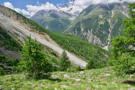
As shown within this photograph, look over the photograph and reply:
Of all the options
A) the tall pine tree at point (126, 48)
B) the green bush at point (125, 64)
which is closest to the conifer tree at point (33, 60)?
the tall pine tree at point (126, 48)

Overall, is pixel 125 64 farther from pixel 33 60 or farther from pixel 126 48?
pixel 33 60

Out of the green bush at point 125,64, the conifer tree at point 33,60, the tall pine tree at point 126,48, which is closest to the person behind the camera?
the green bush at point 125,64

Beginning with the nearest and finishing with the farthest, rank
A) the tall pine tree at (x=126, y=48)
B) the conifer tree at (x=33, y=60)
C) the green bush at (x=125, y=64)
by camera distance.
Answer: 1. the green bush at (x=125, y=64)
2. the tall pine tree at (x=126, y=48)
3. the conifer tree at (x=33, y=60)

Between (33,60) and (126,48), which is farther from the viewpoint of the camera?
(33,60)

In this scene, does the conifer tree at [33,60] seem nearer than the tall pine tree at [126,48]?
→ No

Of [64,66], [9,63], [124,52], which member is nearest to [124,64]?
[124,52]

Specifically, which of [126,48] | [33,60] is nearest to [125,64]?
[126,48]

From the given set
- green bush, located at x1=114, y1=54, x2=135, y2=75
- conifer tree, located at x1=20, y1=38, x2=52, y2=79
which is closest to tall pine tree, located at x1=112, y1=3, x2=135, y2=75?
green bush, located at x1=114, y1=54, x2=135, y2=75

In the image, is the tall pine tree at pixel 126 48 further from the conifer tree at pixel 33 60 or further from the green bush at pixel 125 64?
the conifer tree at pixel 33 60

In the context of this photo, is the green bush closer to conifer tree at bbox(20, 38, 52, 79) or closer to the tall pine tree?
the tall pine tree

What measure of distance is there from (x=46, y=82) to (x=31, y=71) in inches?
184

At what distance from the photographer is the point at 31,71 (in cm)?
2717

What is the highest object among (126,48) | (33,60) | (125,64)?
(126,48)

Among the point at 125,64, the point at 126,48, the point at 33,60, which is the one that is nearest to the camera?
the point at 125,64
